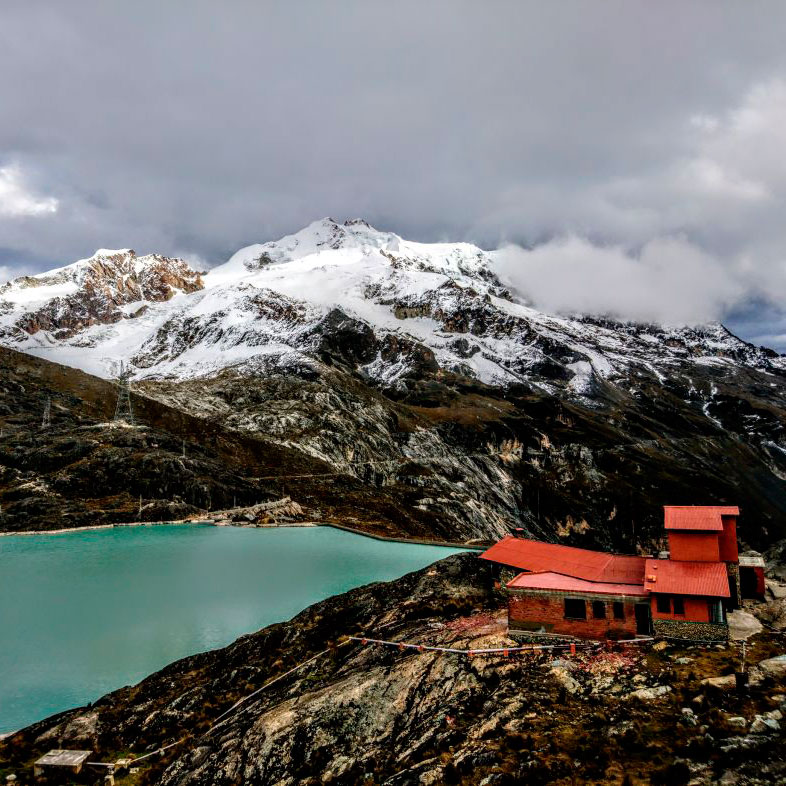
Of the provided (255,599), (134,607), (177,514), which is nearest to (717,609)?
(255,599)

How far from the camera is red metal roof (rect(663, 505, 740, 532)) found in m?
26.3

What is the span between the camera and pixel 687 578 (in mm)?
24406

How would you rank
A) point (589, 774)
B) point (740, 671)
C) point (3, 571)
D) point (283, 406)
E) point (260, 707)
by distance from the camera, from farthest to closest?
point (283, 406), point (3, 571), point (260, 707), point (740, 671), point (589, 774)

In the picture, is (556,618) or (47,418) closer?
(556,618)

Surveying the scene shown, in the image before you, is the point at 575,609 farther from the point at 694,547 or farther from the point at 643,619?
the point at 694,547

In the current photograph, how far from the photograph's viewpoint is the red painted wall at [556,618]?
79.5ft

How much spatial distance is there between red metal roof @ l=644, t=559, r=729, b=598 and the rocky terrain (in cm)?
207

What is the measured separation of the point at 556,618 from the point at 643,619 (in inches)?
136

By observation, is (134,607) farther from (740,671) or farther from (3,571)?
(740,671)

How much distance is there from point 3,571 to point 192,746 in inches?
1559

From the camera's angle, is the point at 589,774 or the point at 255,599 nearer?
the point at 589,774

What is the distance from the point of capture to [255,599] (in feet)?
150

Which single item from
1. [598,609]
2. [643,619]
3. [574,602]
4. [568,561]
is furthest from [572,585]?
[568,561]

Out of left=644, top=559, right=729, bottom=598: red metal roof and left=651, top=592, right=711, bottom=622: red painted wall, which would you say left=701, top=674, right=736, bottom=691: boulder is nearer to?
left=651, top=592, right=711, bottom=622: red painted wall
